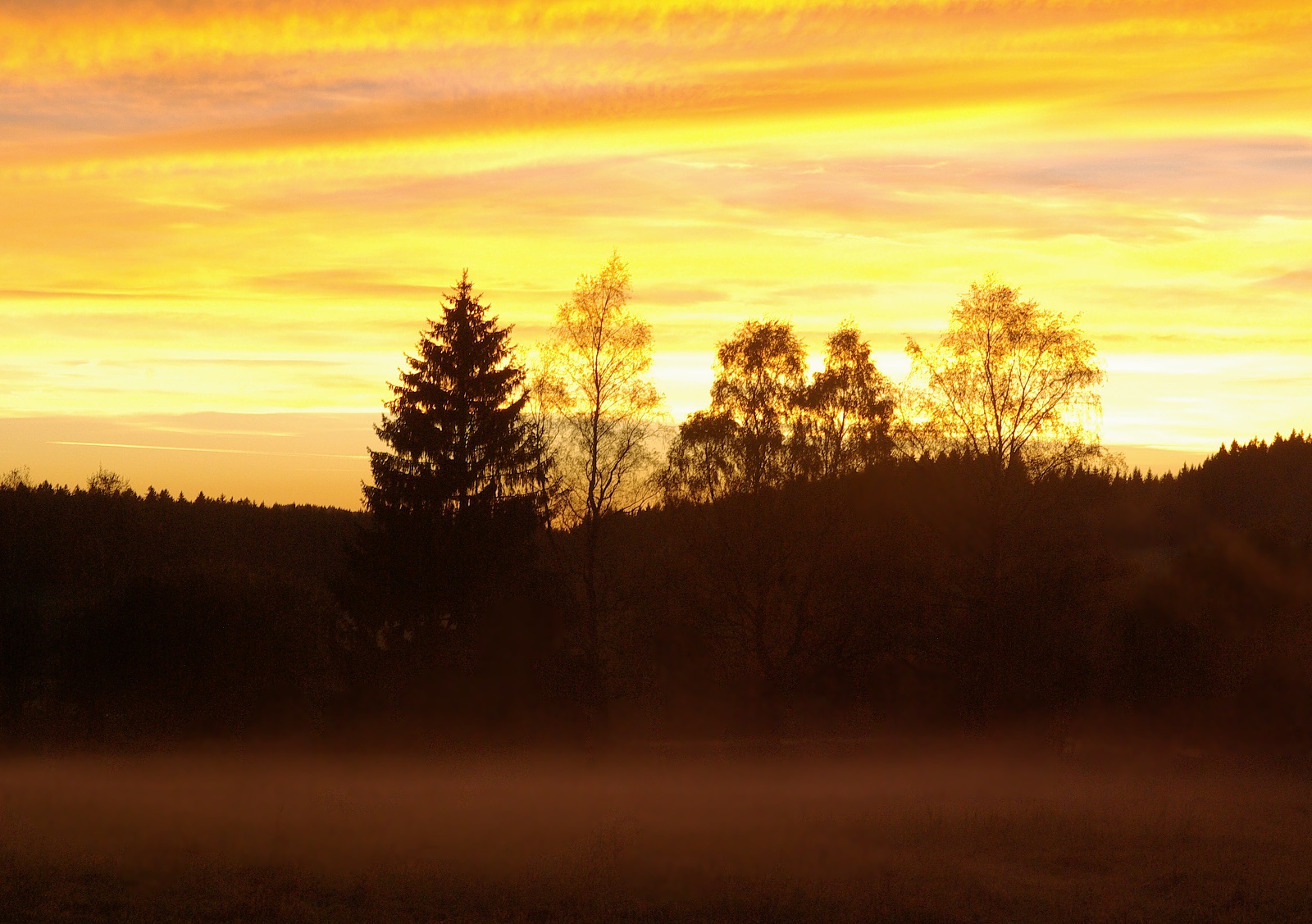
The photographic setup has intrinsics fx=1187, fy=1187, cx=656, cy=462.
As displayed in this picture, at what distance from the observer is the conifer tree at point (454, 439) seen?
33531 millimetres

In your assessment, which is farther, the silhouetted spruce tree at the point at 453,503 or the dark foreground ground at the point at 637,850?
the silhouetted spruce tree at the point at 453,503

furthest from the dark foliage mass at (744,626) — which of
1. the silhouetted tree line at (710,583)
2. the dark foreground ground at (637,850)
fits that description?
the dark foreground ground at (637,850)

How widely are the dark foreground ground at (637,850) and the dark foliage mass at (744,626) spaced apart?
→ 15.6 ft

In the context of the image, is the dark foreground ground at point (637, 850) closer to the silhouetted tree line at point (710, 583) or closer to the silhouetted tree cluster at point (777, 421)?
the silhouetted tree line at point (710, 583)

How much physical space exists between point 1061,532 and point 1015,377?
4421mm

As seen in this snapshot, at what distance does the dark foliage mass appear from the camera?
32.1 m

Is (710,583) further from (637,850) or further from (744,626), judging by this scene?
(637,850)

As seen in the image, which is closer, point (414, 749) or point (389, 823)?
point (389, 823)

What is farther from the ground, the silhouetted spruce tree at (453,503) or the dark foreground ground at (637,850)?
the silhouetted spruce tree at (453,503)

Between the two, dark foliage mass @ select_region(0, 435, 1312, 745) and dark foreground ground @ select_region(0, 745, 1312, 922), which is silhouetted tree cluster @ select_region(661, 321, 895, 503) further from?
dark foreground ground @ select_region(0, 745, 1312, 922)

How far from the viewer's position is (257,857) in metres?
15.0

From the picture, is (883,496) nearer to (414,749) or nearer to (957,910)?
(414,749)

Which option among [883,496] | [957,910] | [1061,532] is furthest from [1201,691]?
[957,910]

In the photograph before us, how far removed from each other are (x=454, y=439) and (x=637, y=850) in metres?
19.6
